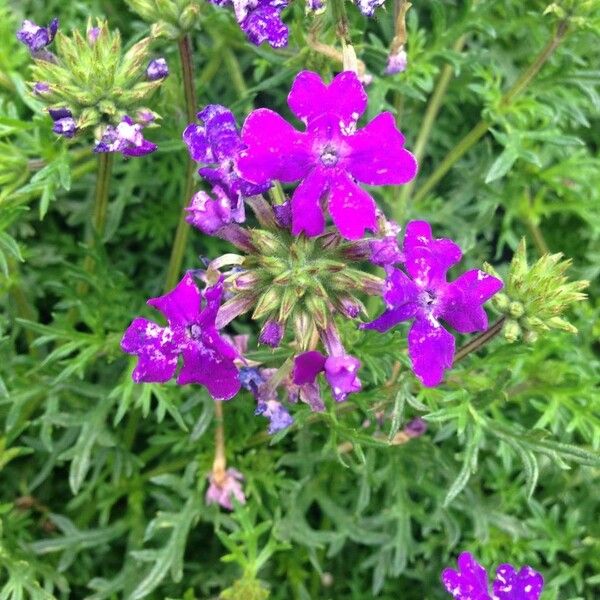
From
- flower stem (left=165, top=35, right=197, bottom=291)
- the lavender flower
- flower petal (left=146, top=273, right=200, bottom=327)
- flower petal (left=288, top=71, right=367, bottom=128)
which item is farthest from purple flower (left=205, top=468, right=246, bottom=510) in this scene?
flower petal (left=288, top=71, right=367, bottom=128)

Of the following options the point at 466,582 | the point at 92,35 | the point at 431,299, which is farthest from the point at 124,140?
the point at 466,582

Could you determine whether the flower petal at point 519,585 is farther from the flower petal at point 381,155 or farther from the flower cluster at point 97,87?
the flower cluster at point 97,87

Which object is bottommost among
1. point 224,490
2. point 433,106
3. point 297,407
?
point 224,490

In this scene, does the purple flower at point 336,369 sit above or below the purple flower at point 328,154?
below

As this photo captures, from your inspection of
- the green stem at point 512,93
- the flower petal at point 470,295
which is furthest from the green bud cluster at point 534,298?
the green stem at point 512,93

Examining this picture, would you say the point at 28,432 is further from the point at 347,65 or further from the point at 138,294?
the point at 347,65

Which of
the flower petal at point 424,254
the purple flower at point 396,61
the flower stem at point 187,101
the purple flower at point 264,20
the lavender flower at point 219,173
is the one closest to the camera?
the lavender flower at point 219,173

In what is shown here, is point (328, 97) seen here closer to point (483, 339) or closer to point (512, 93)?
point (483, 339)
